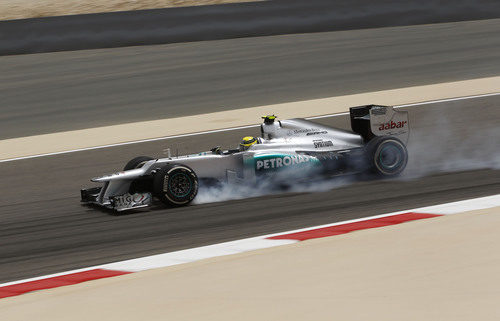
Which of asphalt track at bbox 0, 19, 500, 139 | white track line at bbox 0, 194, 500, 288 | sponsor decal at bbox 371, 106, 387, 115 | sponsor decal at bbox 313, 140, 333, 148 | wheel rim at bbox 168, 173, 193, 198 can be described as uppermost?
asphalt track at bbox 0, 19, 500, 139

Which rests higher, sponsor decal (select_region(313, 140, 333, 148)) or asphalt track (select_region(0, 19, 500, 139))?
asphalt track (select_region(0, 19, 500, 139))

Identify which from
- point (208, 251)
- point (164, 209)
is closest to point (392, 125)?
point (164, 209)

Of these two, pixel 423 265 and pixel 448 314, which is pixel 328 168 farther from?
pixel 448 314

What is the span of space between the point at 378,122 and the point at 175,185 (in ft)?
9.06

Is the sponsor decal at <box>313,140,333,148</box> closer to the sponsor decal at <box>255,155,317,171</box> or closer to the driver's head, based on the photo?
the sponsor decal at <box>255,155,317,171</box>

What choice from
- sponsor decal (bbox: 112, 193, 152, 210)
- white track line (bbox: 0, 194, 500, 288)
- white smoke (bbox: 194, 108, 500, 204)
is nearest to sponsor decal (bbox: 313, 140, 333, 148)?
white smoke (bbox: 194, 108, 500, 204)

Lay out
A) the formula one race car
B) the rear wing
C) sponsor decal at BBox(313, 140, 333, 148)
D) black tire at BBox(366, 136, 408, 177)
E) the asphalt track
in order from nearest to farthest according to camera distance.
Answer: the formula one race car → sponsor decal at BBox(313, 140, 333, 148) → black tire at BBox(366, 136, 408, 177) → the rear wing → the asphalt track

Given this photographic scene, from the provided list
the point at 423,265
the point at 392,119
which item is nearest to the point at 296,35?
the point at 392,119

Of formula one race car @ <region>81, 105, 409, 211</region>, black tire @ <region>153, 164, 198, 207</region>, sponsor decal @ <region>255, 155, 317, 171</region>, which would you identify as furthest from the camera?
sponsor decal @ <region>255, 155, 317, 171</region>

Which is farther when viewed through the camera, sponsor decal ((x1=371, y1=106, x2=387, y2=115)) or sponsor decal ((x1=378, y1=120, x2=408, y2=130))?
sponsor decal ((x1=378, y1=120, x2=408, y2=130))

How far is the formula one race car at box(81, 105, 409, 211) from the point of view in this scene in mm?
9477

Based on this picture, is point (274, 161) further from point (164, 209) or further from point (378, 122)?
point (378, 122)

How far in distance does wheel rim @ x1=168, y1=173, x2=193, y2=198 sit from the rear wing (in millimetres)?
2433

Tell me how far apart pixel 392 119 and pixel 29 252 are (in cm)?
484
